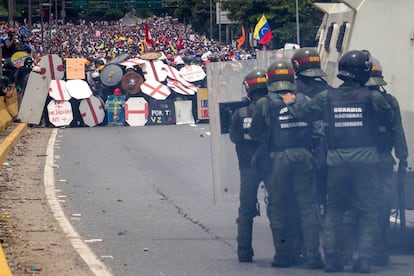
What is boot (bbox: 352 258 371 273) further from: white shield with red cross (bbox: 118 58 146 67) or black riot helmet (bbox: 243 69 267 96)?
white shield with red cross (bbox: 118 58 146 67)

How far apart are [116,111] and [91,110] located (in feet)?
2.80

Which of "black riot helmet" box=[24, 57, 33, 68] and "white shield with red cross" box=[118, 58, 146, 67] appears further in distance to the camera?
"black riot helmet" box=[24, 57, 33, 68]

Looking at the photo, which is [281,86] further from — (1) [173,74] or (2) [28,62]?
(2) [28,62]

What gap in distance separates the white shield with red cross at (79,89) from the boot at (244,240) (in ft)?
78.9

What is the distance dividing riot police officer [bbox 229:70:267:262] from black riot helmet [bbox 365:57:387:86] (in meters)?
0.95

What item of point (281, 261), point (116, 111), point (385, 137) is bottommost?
point (116, 111)

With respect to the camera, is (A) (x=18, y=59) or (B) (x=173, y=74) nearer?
(B) (x=173, y=74)

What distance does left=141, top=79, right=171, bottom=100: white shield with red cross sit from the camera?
35.6 m

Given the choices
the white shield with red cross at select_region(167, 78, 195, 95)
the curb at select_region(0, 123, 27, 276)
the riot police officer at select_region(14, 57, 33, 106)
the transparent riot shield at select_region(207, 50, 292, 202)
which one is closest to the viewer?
the transparent riot shield at select_region(207, 50, 292, 202)

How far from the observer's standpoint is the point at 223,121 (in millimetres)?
11562

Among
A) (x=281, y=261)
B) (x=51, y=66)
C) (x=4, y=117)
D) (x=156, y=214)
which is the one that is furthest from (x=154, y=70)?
(x=281, y=261)

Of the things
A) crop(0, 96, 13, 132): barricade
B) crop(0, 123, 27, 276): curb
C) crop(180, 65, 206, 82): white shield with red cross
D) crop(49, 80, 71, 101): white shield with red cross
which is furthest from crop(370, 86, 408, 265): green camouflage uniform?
crop(180, 65, 206, 82): white shield with red cross

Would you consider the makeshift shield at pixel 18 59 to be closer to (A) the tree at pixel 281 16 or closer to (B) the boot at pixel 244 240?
(A) the tree at pixel 281 16

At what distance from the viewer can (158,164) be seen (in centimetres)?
2186
